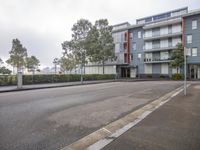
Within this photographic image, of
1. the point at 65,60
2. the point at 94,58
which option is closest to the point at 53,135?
the point at 94,58

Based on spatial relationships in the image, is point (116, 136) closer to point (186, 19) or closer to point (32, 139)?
point (32, 139)

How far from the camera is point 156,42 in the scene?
36.5m

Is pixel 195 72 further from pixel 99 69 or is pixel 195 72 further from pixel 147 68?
pixel 99 69

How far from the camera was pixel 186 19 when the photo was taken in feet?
105

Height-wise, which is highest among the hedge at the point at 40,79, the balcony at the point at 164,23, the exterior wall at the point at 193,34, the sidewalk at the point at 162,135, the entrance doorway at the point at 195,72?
the balcony at the point at 164,23

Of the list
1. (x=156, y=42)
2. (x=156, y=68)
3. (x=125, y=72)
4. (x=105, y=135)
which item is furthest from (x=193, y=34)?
(x=105, y=135)

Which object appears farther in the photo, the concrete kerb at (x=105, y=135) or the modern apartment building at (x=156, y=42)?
the modern apartment building at (x=156, y=42)

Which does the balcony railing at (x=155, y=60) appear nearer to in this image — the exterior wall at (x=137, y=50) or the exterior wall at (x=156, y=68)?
the exterior wall at (x=137, y=50)

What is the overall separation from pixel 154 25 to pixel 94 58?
632 inches

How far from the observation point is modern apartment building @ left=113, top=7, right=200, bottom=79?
31250 mm

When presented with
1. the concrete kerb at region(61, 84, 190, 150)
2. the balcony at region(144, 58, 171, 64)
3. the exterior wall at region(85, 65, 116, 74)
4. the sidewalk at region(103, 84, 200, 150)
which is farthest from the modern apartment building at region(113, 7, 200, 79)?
the concrete kerb at region(61, 84, 190, 150)

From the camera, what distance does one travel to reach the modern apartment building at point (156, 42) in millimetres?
31250

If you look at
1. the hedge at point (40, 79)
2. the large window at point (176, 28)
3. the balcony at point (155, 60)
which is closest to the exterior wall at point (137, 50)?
the balcony at point (155, 60)

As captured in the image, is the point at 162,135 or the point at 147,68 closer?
the point at 162,135
